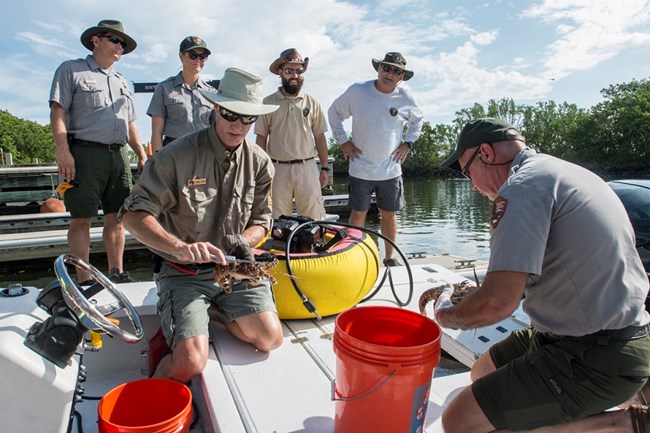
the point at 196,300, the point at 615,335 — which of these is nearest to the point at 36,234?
the point at 196,300

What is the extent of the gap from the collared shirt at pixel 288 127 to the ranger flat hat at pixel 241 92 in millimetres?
1969

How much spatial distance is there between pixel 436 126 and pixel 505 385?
252 feet

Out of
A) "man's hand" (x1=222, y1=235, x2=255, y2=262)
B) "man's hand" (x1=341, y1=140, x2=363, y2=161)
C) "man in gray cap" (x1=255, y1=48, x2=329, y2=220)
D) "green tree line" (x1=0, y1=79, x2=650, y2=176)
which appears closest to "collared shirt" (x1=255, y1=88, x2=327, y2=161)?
"man in gray cap" (x1=255, y1=48, x2=329, y2=220)

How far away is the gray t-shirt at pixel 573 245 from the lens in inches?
63.1

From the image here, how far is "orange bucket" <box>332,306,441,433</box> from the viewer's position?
1.64 metres

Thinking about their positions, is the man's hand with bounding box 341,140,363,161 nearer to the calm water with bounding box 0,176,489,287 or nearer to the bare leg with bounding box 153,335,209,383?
the bare leg with bounding box 153,335,209,383

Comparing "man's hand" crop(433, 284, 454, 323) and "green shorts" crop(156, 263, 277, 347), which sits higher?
"man's hand" crop(433, 284, 454, 323)

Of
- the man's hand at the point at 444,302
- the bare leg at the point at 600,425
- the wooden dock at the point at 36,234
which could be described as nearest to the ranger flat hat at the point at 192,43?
the man's hand at the point at 444,302

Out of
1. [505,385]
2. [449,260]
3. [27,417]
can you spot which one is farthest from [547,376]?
[449,260]

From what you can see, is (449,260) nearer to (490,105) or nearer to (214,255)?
(214,255)

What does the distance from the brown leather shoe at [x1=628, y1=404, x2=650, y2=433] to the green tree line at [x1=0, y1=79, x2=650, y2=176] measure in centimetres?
4456

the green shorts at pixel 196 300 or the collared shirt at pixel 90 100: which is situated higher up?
the collared shirt at pixel 90 100

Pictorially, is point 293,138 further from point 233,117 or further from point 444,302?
point 444,302

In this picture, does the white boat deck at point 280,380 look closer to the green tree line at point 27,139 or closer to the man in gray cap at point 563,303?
the man in gray cap at point 563,303
